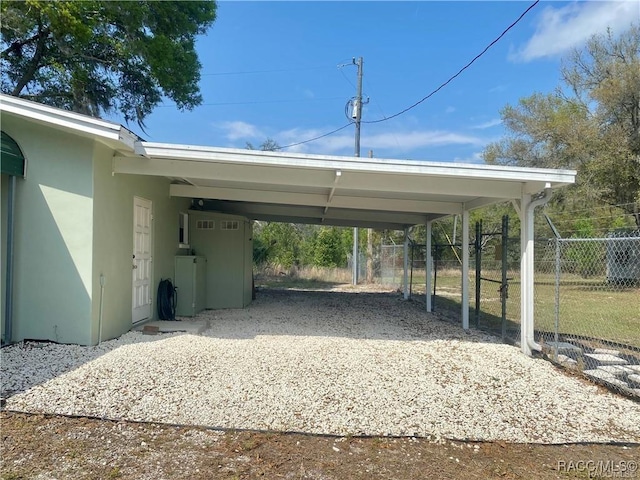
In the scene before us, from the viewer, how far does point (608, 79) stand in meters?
17.7

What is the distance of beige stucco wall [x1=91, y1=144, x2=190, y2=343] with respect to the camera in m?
5.55

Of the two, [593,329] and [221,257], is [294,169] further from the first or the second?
[593,329]

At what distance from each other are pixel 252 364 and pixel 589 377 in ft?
12.9

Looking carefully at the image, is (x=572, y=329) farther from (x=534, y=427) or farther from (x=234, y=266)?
(x=234, y=266)

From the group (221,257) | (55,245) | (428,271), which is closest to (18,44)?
(221,257)

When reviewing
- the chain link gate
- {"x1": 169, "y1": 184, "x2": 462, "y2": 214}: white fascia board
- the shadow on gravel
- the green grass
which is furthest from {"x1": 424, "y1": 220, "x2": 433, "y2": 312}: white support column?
{"x1": 169, "y1": 184, "x2": 462, "y2": 214}: white fascia board

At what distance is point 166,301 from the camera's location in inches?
309

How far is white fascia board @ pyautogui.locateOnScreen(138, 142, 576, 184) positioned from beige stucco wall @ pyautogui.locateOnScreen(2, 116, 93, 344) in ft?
2.97

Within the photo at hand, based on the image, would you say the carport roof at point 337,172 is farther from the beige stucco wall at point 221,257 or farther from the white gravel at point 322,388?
the white gravel at point 322,388

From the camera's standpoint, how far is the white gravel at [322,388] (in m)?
3.62

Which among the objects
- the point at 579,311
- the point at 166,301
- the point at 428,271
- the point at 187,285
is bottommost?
the point at 579,311

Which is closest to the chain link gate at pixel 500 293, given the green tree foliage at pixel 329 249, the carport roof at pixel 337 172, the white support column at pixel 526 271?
the white support column at pixel 526 271

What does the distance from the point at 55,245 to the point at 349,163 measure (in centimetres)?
393

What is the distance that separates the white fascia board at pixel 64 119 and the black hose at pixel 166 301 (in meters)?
3.36
